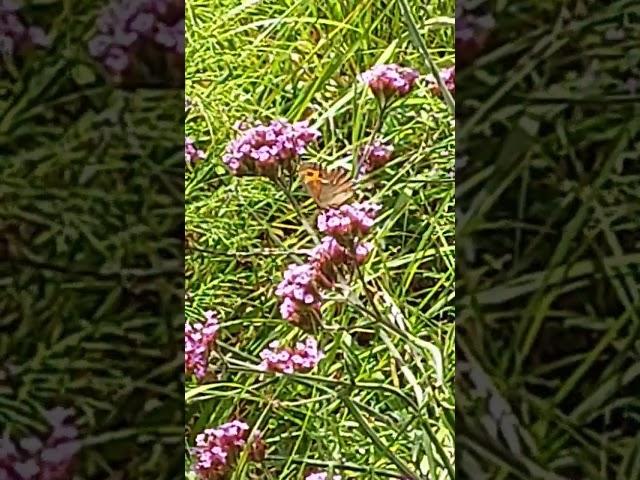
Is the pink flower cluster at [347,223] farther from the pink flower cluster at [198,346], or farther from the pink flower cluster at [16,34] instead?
the pink flower cluster at [16,34]

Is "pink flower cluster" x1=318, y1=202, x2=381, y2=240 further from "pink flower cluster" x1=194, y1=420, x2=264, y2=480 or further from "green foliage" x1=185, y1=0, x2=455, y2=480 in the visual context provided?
"pink flower cluster" x1=194, y1=420, x2=264, y2=480

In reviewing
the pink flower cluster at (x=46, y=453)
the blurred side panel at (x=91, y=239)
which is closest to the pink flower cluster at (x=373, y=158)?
the blurred side panel at (x=91, y=239)

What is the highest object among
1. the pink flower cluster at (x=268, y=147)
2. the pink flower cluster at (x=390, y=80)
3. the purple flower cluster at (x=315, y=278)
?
the pink flower cluster at (x=390, y=80)

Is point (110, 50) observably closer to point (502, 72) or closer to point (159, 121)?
point (159, 121)

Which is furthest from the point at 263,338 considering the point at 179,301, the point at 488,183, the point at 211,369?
the point at 488,183

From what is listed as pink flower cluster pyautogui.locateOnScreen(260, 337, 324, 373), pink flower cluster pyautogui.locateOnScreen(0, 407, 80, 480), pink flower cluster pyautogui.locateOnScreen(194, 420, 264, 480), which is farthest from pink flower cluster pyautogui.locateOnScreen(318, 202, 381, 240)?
pink flower cluster pyautogui.locateOnScreen(0, 407, 80, 480)

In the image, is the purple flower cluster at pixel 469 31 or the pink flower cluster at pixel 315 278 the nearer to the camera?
the purple flower cluster at pixel 469 31

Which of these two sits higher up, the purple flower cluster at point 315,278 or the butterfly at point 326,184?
the butterfly at point 326,184
